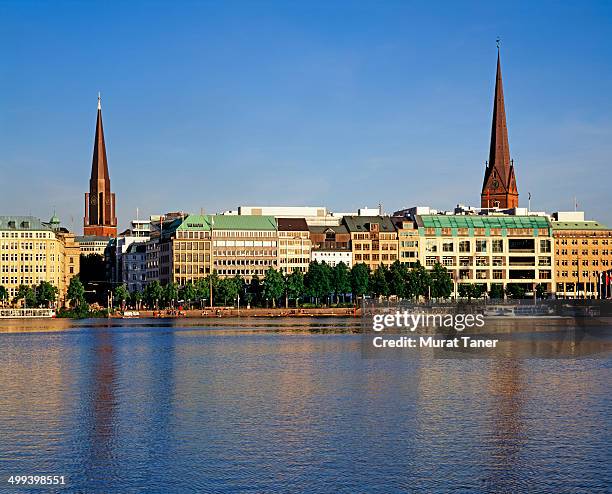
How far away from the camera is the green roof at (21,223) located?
194250mm

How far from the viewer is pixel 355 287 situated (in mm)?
172000

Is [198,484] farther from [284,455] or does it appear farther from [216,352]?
[216,352]

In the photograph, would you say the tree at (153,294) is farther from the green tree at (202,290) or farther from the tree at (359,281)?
the tree at (359,281)

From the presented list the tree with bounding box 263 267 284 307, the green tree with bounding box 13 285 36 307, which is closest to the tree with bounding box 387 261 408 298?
the tree with bounding box 263 267 284 307

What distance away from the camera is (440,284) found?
589ft

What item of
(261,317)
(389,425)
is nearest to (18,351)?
(389,425)

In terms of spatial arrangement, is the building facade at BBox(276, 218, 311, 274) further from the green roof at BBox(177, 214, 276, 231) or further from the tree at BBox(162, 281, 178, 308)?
the tree at BBox(162, 281, 178, 308)

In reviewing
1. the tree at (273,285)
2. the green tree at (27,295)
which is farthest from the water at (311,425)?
the green tree at (27,295)

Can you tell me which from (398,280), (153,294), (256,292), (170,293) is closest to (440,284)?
(398,280)

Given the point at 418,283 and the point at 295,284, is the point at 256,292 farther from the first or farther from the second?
the point at 418,283

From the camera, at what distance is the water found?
3153 cm

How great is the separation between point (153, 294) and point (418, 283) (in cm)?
4228

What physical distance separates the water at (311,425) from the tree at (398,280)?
10501 cm

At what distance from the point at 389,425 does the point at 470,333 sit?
66.2 metres
